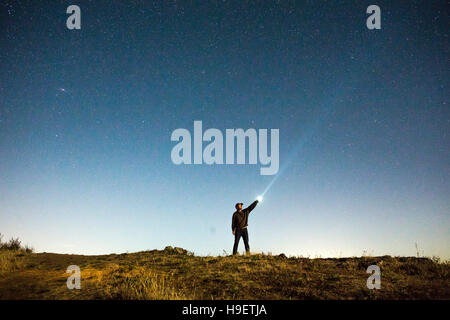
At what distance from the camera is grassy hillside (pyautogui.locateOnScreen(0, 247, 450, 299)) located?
698 cm

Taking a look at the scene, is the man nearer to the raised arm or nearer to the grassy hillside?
the raised arm

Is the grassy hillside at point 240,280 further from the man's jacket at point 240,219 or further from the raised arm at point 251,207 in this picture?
the raised arm at point 251,207

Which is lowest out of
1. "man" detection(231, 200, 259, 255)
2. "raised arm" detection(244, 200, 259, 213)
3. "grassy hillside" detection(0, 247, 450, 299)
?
"grassy hillside" detection(0, 247, 450, 299)

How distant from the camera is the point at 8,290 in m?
8.17

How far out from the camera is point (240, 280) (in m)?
8.21

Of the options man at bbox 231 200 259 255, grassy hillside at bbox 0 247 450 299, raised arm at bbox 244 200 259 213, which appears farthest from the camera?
raised arm at bbox 244 200 259 213

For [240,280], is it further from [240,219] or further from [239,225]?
[240,219]

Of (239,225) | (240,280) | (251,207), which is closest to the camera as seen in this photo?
(240,280)

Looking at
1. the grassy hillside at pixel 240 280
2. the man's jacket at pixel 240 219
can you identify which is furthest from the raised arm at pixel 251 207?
the grassy hillside at pixel 240 280

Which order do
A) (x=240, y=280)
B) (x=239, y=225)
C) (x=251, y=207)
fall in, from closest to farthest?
(x=240, y=280), (x=239, y=225), (x=251, y=207)

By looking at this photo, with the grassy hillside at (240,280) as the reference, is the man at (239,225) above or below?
above

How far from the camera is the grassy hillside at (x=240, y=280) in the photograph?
22.9 ft

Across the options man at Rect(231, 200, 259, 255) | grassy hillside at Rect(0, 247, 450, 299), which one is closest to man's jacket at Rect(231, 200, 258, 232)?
man at Rect(231, 200, 259, 255)

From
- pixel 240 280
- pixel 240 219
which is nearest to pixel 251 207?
pixel 240 219
